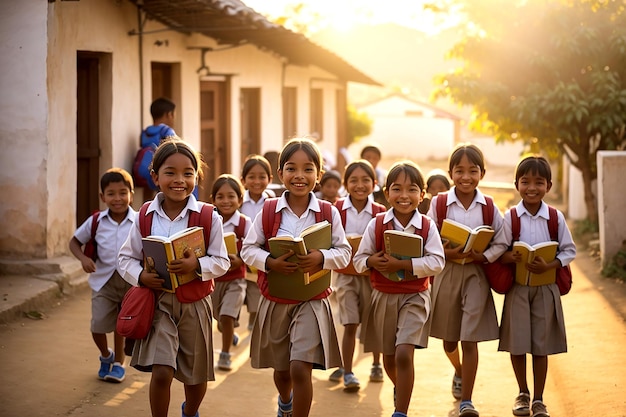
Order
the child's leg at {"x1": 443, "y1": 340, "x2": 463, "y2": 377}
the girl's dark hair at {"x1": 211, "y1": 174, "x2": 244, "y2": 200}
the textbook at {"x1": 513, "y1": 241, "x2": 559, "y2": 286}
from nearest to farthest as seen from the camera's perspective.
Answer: the textbook at {"x1": 513, "y1": 241, "x2": 559, "y2": 286}
the child's leg at {"x1": 443, "y1": 340, "x2": 463, "y2": 377}
the girl's dark hair at {"x1": 211, "y1": 174, "x2": 244, "y2": 200}

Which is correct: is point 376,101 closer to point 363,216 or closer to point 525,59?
point 525,59

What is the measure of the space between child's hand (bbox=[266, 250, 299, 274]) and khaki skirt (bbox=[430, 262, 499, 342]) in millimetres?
1391

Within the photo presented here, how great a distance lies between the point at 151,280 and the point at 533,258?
228cm

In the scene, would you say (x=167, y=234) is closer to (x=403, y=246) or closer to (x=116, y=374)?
(x=403, y=246)

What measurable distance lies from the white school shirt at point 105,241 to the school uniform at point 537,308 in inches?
94.0

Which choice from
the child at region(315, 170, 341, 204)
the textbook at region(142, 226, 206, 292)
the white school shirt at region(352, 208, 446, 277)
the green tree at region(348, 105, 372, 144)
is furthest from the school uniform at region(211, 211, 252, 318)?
the green tree at region(348, 105, 372, 144)

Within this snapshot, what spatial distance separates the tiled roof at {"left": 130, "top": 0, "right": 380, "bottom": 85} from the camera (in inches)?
401

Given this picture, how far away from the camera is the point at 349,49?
5153 inches

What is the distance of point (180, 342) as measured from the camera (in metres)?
4.89

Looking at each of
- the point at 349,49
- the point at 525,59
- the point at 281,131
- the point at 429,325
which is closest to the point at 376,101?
the point at 281,131

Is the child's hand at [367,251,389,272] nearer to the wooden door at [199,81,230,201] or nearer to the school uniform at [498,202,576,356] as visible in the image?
the school uniform at [498,202,576,356]

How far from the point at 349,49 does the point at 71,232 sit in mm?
123683

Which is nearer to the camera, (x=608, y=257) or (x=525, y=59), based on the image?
(x=608, y=257)

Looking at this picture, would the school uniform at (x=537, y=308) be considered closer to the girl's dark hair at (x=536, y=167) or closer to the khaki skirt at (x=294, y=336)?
the girl's dark hair at (x=536, y=167)
